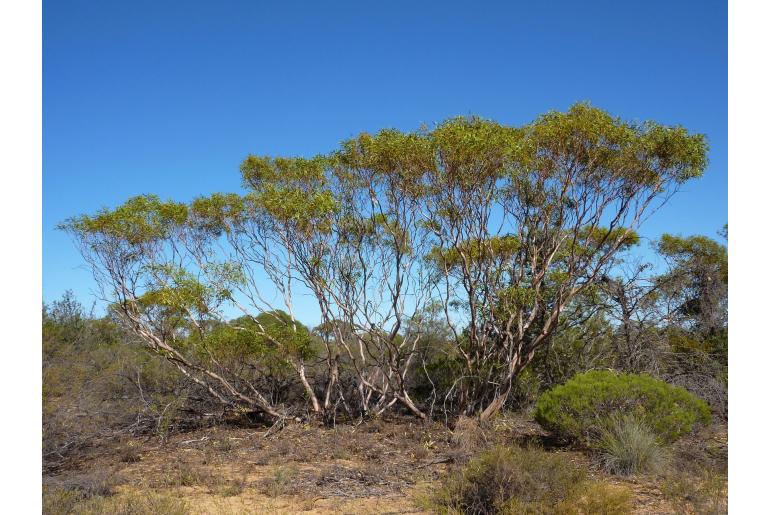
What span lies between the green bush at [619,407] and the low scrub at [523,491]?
261 centimetres

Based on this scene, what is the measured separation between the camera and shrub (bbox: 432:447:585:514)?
5.54 m

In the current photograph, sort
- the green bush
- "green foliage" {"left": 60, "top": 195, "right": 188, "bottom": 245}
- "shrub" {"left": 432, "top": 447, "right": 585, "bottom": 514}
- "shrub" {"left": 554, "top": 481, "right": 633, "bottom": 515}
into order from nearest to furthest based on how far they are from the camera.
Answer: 1. "shrub" {"left": 554, "top": 481, "right": 633, "bottom": 515}
2. "shrub" {"left": 432, "top": 447, "right": 585, "bottom": 514}
3. the green bush
4. "green foliage" {"left": 60, "top": 195, "right": 188, "bottom": 245}

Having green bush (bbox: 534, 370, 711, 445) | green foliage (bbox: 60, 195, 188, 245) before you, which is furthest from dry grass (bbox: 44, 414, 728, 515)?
green foliage (bbox: 60, 195, 188, 245)

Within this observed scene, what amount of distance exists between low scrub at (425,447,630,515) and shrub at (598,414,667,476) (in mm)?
1756

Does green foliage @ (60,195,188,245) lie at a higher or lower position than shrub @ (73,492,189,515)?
higher

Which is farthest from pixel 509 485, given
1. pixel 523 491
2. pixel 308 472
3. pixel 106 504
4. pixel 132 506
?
pixel 106 504

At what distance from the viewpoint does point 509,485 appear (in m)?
5.63

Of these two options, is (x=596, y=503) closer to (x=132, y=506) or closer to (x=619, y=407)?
(x=619, y=407)

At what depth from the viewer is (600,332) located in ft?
42.3

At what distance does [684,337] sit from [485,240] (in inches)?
230

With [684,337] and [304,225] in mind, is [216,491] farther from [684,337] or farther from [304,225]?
[684,337]
